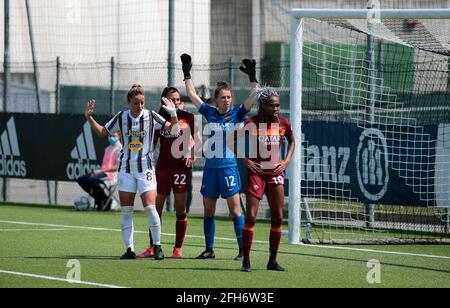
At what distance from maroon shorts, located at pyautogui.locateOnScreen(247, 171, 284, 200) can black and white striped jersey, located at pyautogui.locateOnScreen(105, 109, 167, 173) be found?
63.6 inches

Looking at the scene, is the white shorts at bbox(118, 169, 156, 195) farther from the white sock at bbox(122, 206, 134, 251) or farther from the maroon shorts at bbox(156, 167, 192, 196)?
the maroon shorts at bbox(156, 167, 192, 196)

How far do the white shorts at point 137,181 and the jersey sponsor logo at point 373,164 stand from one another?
5.83 m

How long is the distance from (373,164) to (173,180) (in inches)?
210

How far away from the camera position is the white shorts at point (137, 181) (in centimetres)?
1292

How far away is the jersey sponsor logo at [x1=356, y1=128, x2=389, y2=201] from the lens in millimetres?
17609

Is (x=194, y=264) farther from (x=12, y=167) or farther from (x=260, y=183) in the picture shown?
(x=12, y=167)

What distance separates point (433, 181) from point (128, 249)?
6.28m

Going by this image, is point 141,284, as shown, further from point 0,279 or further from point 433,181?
point 433,181

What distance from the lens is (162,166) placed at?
13609 millimetres

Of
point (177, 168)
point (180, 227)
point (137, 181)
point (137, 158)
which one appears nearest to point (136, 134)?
point (137, 158)

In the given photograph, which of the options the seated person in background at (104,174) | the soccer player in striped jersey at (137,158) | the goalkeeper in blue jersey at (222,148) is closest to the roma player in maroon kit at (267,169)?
the goalkeeper in blue jersey at (222,148)

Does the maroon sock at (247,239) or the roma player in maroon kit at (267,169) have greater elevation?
the roma player in maroon kit at (267,169)

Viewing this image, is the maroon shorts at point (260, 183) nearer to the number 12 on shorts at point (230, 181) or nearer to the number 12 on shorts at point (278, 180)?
the number 12 on shorts at point (278, 180)

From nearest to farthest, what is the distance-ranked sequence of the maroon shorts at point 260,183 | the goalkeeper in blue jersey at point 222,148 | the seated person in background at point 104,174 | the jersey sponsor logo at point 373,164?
the maroon shorts at point 260,183
the goalkeeper in blue jersey at point 222,148
the jersey sponsor logo at point 373,164
the seated person in background at point 104,174
